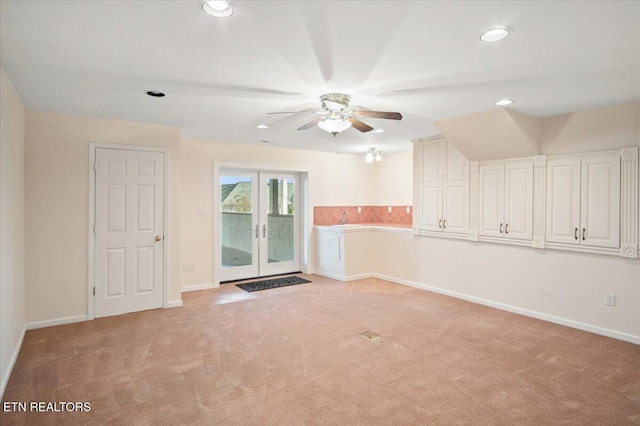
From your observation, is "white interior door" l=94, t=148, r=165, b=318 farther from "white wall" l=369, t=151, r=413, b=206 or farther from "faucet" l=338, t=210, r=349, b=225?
"white wall" l=369, t=151, r=413, b=206

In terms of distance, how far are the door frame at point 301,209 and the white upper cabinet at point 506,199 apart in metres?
3.12

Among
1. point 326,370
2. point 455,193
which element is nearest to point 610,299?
point 455,193

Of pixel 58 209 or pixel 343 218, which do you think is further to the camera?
pixel 343 218

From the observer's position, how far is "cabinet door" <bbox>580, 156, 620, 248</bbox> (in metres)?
3.78

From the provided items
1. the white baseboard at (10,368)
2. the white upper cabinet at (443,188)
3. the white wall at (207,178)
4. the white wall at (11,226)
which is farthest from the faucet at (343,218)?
the white baseboard at (10,368)

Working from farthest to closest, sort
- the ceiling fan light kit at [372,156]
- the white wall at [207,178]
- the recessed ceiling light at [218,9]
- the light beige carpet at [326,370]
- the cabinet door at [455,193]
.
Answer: the ceiling fan light kit at [372,156] < the white wall at [207,178] < the cabinet door at [455,193] < the light beige carpet at [326,370] < the recessed ceiling light at [218,9]

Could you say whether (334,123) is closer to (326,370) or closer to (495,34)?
(495,34)

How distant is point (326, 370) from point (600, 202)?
11.2ft

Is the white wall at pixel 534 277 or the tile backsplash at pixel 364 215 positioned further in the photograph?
the tile backsplash at pixel 364 215

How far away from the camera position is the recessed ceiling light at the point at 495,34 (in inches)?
85.1

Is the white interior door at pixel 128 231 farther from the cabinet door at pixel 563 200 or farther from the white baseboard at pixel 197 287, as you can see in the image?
Result: the cabinet door at pixel 563 200

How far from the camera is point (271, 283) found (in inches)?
243

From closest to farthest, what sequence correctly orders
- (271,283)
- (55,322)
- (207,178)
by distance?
(55,322), (207,178), (271,283)

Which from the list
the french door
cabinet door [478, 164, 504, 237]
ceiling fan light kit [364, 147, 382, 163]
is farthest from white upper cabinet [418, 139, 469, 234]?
the french door
